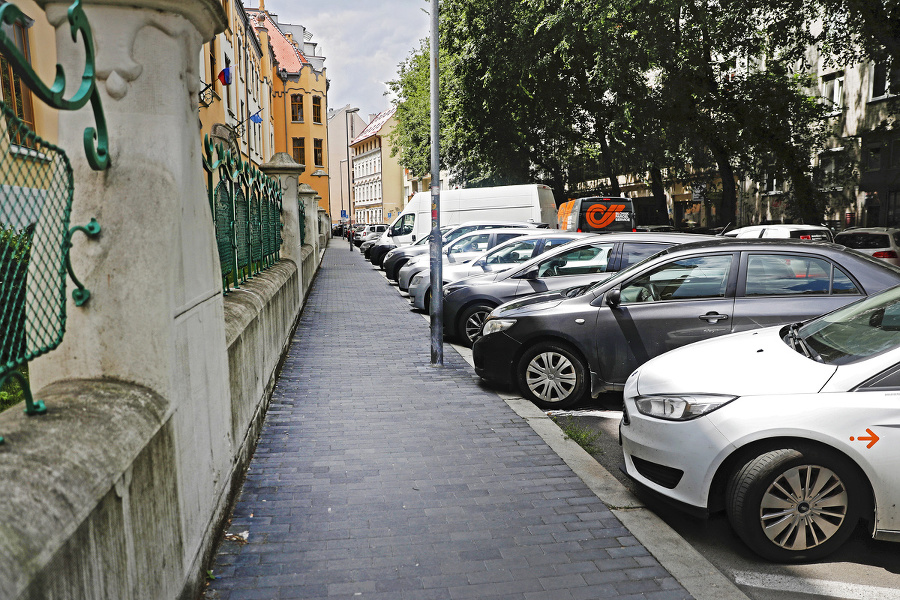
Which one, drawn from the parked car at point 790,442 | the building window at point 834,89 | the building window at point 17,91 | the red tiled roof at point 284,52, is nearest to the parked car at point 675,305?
the parked car at point 790,442

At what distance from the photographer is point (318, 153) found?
65500mm

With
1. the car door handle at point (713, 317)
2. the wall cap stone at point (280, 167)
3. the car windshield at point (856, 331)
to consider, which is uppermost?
the wall cap stone at point (280, 167)

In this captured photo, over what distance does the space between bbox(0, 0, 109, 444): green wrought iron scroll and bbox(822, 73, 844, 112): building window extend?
118ft

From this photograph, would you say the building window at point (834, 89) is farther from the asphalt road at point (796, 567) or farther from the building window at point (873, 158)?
the asphalt road at point (796, 567)

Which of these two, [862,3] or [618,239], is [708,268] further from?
[862,3]

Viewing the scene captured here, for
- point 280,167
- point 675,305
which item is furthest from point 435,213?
point 280,167

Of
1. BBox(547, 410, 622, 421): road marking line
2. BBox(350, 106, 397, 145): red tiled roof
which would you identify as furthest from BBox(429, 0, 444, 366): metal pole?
BBox(350, 106, 397, 145): red tiled roof

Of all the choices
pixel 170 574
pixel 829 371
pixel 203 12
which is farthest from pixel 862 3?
pixel 170 574

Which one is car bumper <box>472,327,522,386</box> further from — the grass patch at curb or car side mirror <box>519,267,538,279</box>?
car side mirror <box>519,267,538,279</box>

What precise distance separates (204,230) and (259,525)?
1.73m

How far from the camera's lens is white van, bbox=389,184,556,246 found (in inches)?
982

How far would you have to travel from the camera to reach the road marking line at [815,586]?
370 cm

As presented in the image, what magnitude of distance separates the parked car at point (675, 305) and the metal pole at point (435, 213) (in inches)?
76.1

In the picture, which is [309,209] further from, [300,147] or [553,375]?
[300,147]
